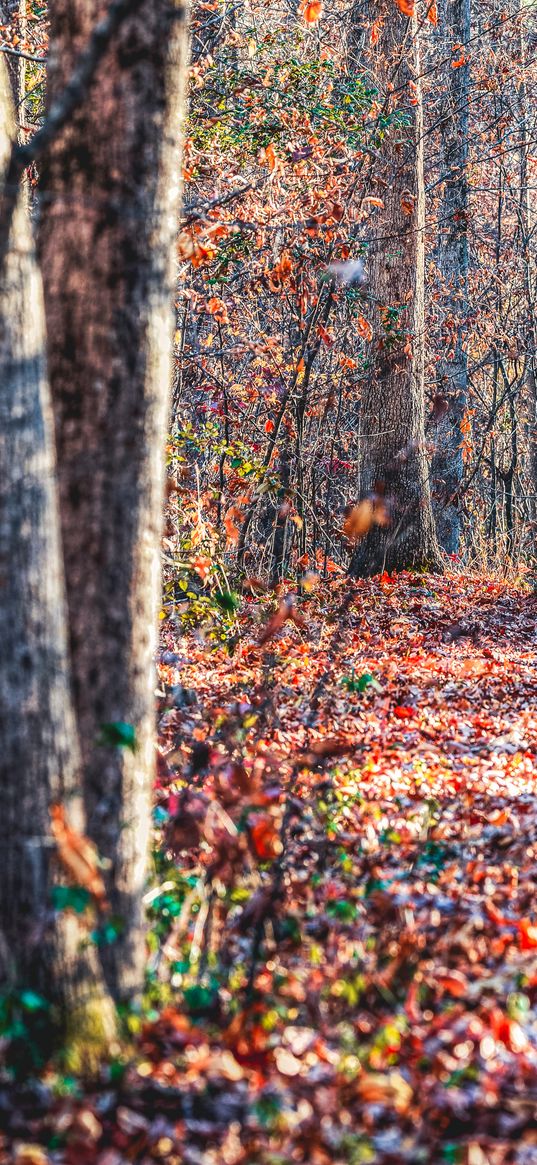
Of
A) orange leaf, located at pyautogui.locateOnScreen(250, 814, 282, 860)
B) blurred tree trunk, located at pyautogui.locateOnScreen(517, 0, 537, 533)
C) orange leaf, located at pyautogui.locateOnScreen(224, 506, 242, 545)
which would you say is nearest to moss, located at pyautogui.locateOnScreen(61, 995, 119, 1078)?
orange leaf, located at pyautogui.locateOnScreen(250, 814, 282, 860)

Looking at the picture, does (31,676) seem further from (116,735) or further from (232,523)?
(232,523)

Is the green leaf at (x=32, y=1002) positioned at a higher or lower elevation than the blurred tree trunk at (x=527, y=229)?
lower

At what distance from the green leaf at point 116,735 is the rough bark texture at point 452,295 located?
1356cm

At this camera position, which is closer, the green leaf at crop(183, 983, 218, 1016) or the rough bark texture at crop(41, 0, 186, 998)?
the rough bark texture at crop(41, 0, 186, 998)

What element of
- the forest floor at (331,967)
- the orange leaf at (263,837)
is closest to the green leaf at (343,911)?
the forest floor at (331,967)

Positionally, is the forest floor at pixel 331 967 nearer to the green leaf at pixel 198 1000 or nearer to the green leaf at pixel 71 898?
the green leaf at pixel 198 1000

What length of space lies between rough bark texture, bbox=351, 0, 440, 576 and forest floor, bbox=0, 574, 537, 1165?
20.1 feet

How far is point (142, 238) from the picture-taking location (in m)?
3.20

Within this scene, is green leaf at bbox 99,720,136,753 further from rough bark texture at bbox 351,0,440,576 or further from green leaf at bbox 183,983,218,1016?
rough bark texture at bbox 351,0,440,576

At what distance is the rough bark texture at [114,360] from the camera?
318 cm

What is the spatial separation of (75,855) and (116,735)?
44 cm

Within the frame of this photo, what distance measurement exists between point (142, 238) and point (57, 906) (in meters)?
2.06

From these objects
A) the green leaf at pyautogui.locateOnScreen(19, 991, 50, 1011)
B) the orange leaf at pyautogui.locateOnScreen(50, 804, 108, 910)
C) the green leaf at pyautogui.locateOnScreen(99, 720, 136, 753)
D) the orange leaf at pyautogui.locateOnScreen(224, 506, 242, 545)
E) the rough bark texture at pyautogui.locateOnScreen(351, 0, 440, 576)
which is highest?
the rough bark texture at pyautogui.locateOnScreen(351, 0, 440, 576)

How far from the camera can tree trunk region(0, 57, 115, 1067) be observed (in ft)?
9.69
